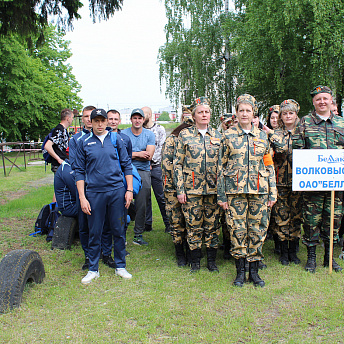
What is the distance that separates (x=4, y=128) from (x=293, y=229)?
31.7m

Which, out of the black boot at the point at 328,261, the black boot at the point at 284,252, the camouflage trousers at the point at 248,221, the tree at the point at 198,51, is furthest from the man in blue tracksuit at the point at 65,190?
the tree at the point at 198,51

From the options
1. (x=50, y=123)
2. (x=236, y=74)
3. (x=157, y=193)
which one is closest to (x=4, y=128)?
(x=50, y=123)

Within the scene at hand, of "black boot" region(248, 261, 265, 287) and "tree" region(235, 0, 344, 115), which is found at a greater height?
"tree" region(235, 0, 344, 115)

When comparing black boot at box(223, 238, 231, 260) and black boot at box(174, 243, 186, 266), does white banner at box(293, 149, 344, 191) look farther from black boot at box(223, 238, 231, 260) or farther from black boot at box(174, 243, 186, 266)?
black boot at box(174, 243, 186, 266)

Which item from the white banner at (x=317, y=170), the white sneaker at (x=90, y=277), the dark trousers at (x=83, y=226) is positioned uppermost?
the white banner at (x=317, y=170)

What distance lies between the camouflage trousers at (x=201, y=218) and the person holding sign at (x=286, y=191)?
940mm

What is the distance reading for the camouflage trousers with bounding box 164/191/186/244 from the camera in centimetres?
496

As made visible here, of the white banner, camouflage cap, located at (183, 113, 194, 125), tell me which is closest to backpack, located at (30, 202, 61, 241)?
camouflage cap, located at (183, 113, 194, 125)

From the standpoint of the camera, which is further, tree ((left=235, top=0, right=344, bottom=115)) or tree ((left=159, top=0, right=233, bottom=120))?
tree ((left=159, top=0, right=233, bottom=120))

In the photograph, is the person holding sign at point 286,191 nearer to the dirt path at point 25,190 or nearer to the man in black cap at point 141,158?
the man in black cap at point 141,158

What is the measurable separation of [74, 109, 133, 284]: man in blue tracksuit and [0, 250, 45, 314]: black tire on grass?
684mm

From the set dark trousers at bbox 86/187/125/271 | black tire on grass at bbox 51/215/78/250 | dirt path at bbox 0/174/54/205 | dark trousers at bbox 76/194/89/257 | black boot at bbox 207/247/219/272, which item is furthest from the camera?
dirt path at bbox 0/174/54/205

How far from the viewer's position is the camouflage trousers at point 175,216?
4.96 m

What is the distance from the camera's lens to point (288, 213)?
4.90 m
